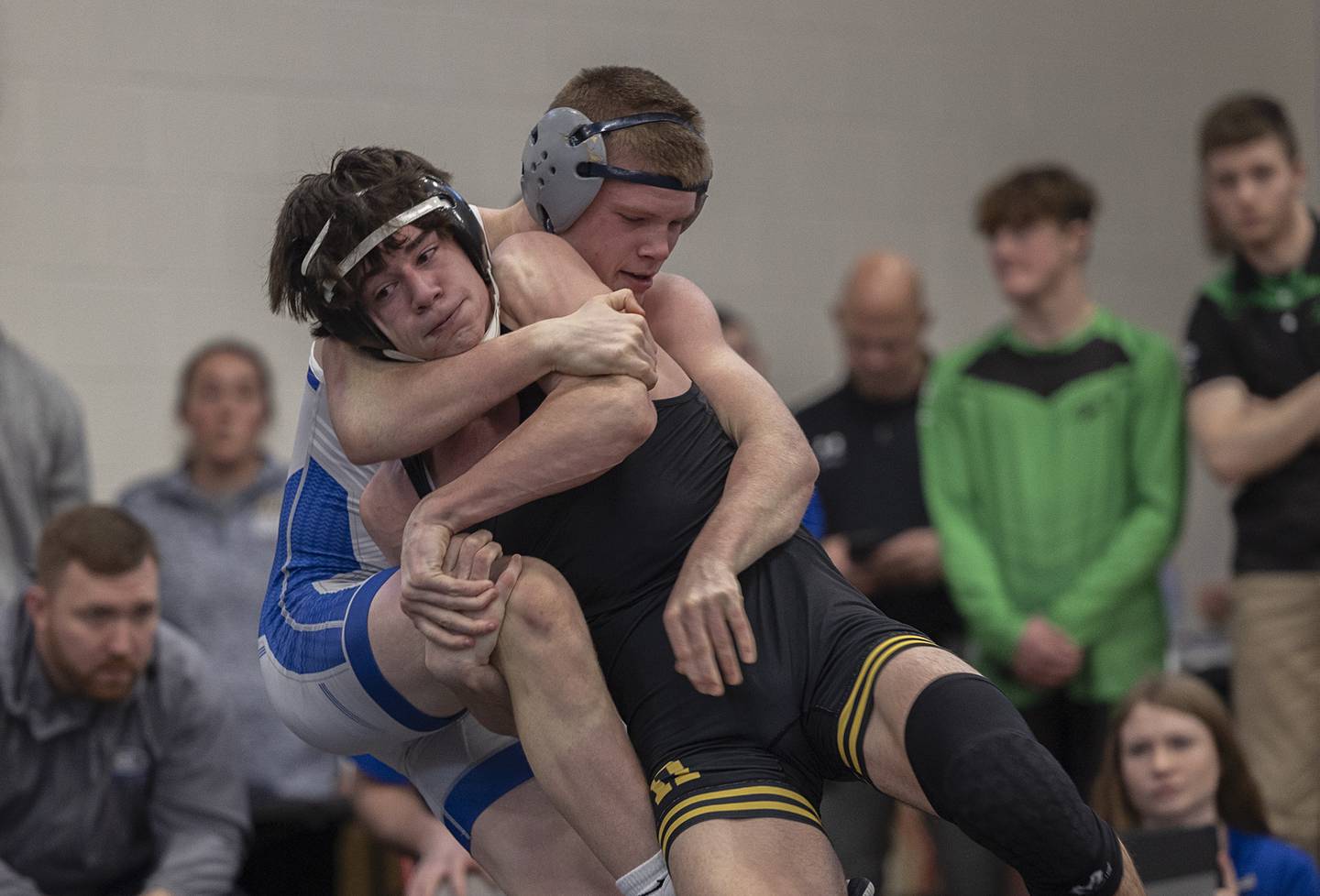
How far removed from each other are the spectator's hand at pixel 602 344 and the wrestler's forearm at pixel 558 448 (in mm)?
20

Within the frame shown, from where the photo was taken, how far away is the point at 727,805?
2389mm

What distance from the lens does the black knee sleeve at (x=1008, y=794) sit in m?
2.18

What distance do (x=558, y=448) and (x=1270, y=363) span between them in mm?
2361

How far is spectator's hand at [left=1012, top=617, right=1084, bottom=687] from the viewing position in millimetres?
4301

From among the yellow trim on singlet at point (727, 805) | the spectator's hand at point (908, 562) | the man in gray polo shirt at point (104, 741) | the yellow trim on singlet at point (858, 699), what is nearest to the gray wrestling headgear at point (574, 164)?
the yellow trim on singlet at point (858, 699)

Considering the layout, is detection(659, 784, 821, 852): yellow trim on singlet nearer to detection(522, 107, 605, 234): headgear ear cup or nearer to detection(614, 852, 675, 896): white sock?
detection(614, 852, 675, 896): white sock

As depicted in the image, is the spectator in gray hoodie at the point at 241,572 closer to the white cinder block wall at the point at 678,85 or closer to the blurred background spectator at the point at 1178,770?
the white cinder block wall at the point at 678,85

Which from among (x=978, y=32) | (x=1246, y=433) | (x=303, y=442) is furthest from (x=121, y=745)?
(x=978, y=32)

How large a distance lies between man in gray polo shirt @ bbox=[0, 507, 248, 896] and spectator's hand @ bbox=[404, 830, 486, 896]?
500mm

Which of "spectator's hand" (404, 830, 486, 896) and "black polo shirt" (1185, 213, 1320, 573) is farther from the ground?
"black polo shirt" (1185, 213, 1320, 573)

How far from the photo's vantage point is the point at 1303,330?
416 centimetres

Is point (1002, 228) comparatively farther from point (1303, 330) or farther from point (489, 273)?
point (489, 273)

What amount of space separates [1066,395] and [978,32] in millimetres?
2854

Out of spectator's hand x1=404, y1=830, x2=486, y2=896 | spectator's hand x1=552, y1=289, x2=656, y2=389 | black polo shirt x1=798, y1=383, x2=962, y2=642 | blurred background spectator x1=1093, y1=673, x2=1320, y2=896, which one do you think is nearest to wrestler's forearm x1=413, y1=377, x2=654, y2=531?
spectator's hand x1=552, y1=289, x2=656, y2=389
